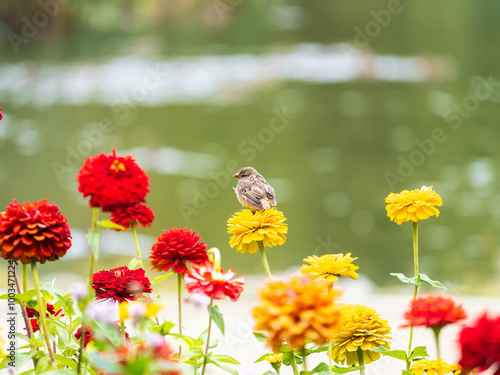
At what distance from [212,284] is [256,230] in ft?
0.97

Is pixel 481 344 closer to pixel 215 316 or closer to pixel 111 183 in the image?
pixel 215 316

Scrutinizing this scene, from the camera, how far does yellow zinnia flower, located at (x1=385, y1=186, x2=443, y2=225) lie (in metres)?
1.14

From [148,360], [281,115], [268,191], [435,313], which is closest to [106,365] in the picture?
[148,360]

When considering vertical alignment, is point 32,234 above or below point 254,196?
below

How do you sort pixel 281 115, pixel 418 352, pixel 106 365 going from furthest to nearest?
pixel 281 115 → pixel 418 352 → pixel 106 365

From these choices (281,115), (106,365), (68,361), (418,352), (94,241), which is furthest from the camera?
(281,115)

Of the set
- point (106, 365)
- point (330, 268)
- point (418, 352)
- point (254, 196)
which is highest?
point (254, 196)

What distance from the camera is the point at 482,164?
21.7ft

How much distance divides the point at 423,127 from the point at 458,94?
4.32 ft

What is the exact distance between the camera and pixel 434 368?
3.34 feet

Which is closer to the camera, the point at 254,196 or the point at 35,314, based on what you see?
the point at 35,314

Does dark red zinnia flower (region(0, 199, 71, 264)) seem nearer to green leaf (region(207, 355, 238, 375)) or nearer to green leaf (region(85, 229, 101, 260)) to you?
green leaf (region(85, 229, 101, 260))

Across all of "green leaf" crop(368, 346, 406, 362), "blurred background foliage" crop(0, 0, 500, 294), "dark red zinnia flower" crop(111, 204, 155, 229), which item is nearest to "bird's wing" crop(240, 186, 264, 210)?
"dark red zinnia flower" crop(111, 204, 155, 229)

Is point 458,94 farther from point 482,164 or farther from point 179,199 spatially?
point 179,199
